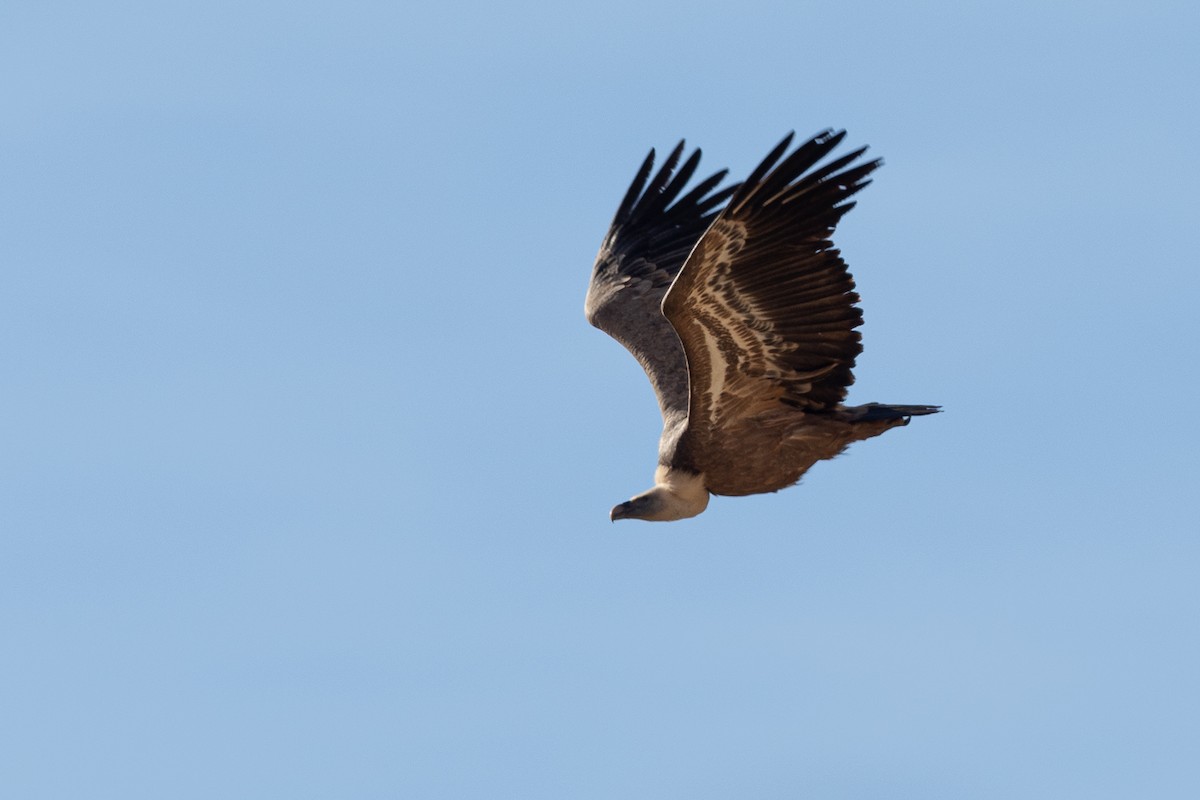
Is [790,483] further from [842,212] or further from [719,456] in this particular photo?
[842,212]

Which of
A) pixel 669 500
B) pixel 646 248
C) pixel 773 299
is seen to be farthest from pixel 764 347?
pixel 646 248

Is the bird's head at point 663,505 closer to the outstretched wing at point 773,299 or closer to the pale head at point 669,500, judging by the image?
the pale head at point 669,500

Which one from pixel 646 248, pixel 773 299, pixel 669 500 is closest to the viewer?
pixel 773 299

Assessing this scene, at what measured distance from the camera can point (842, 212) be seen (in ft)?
45.6

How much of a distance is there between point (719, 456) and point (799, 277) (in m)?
1.57

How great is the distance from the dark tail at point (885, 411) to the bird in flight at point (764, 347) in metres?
0.01

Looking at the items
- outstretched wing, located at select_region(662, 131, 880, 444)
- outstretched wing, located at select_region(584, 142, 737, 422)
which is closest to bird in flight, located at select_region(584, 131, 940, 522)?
outstretched wing, located at select_region(662, 131, 880, 444)

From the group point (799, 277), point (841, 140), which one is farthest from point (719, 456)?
point (841, 140)

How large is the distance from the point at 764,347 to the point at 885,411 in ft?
3.69

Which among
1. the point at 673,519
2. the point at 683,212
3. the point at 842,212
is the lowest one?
the point at 673,519

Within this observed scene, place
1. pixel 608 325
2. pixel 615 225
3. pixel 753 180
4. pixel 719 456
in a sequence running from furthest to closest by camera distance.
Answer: pixel 615 225 → pixel 608 325 → pixel 719 456 → pixel 753 180

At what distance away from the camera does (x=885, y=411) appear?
1495 cm

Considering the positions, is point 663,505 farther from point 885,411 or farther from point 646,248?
point 646,248

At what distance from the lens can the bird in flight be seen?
13820mm
